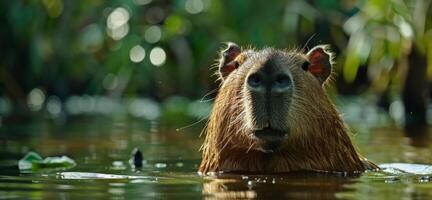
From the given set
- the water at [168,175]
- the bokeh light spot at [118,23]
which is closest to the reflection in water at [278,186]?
the water at [168,175]

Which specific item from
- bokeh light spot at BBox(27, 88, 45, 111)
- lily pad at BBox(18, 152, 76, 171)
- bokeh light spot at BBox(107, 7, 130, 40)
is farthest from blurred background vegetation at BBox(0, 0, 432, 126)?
lily pad at BBox(18, 152, 76, 171)

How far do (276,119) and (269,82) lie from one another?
160 millimetres

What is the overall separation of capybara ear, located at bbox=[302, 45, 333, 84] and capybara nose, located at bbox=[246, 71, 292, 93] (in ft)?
2.49

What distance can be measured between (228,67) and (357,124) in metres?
5.50

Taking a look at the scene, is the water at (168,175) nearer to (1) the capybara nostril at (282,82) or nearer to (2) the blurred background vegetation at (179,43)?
(1) the capybara nostril at (282,82)

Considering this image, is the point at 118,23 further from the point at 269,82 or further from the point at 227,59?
the point at 269,82

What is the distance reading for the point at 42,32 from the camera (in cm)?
1345

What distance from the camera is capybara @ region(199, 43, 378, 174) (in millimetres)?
4719

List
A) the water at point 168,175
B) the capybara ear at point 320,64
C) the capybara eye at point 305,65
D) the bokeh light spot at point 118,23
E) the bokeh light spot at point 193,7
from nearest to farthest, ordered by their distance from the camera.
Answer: the water at point 168,175 < the capybara eye at point 305,65 < the capybara ear at point 320,64 < the bokeh light spot at point 118,23 < the bokeh light spot at point 193,7

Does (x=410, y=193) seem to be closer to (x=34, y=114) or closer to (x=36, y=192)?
(x=36, y=192)

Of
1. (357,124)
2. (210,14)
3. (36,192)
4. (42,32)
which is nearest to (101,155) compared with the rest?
(36,192)

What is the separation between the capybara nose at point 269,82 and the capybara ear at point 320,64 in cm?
76

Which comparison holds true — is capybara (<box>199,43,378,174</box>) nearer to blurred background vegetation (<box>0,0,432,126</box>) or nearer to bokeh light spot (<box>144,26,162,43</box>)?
blurred background vegetation (<box>0,0,432,126</box>)

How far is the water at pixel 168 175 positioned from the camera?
426 centimetres
